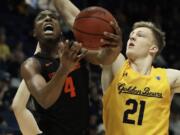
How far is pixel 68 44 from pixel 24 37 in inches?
294

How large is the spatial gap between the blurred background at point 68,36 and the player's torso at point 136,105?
2.23 meters

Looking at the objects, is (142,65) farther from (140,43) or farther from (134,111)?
(134,111)

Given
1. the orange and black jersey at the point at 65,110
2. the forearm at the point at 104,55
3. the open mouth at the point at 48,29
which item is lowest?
the orange and black jersey at the point at 65,110

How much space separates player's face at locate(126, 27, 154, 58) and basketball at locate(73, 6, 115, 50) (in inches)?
18.1

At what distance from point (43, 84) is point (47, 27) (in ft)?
2.08

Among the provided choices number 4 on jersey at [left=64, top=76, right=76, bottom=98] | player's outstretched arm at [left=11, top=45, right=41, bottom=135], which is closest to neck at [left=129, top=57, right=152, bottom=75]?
number 4 on jersey at [left=64, top=76, right=76, bottom=98]

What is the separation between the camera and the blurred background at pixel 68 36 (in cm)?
767

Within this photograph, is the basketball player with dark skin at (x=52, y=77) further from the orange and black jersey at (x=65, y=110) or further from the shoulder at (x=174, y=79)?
the shoulder at (x=174, y=79)

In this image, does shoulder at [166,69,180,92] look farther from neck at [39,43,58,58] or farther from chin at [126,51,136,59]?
neck at [39,43,58,58]

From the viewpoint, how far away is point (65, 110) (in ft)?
12.0

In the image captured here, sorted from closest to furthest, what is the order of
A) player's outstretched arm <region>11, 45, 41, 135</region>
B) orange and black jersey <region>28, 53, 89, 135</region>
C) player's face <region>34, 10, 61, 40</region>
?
1. orange and black jersey <region>28, 53, 89, 135</region>
2. player's face <region>34, 10, 61, 40</region>
3. player's outstretched arm <region>11, 45, 41, 135</region>

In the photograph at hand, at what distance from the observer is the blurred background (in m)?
7.67

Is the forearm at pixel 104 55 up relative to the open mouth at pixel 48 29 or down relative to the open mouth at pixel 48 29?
down

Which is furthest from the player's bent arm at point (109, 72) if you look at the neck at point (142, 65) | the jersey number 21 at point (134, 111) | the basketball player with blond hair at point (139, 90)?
the jersey number 21 at point (134, 111)
